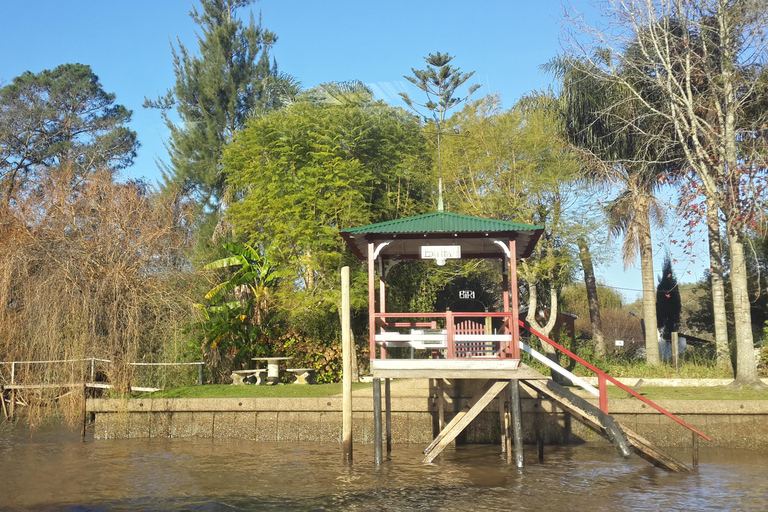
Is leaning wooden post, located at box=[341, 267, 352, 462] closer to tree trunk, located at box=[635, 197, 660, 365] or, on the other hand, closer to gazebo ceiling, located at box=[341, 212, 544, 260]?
gazebo ceiling, located at box=[341, 212, 544, 260]

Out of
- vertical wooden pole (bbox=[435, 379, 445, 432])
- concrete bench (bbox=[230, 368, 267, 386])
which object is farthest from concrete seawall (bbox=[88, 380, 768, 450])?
concrete bench (bbox=[230, 368, 267, 386])

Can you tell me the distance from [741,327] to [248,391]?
11.7 meters

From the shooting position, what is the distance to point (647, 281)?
938 inches

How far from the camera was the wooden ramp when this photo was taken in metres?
12.5

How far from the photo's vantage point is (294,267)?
2239cm

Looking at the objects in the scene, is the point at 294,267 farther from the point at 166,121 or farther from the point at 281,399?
the point at 166,121

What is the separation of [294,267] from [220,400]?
6758 mm

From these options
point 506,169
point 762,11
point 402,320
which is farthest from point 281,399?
point 762,11

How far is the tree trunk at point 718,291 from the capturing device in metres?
19.5

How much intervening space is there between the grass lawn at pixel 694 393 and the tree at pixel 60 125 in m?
25.2

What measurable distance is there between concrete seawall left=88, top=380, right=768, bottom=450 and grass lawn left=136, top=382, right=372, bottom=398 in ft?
2.36

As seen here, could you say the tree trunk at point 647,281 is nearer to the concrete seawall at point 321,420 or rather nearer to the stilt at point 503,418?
the concrete seawall at point 321,420

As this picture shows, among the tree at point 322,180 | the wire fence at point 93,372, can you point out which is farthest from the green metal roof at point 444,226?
the tree at point 322,180

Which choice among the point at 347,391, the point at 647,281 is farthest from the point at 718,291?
the point at 347,391
